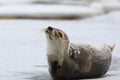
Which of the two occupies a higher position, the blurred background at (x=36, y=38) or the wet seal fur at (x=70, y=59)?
the wet seal fur at (x=70, y=59)

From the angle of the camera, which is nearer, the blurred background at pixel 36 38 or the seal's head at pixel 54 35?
the seal's head at pixel 54 35

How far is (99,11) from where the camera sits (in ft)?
15.3

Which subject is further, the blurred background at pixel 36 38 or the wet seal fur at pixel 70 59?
the blurred background at pixel 36 38

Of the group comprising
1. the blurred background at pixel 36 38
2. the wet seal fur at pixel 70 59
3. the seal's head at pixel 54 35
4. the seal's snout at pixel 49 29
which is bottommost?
the blurred background at pixel 36 38

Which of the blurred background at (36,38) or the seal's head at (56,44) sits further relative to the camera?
the blurred background at (36,38)

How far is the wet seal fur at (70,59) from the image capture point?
1.04 m

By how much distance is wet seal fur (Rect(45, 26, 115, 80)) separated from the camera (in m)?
1.04

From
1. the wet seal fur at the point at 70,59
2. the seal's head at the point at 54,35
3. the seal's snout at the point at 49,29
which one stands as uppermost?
the seal's snout at the point at 49,29

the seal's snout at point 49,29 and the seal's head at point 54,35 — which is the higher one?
the seal's snout at point 49,29

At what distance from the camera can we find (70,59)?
3.55 ft

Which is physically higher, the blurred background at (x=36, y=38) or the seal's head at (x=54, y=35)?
the seal's head at (x=54, y=35)

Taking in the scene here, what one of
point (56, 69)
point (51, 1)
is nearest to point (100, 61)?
point (56, 69)

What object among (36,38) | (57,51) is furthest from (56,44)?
(36,38)

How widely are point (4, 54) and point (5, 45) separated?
0.98 ft
